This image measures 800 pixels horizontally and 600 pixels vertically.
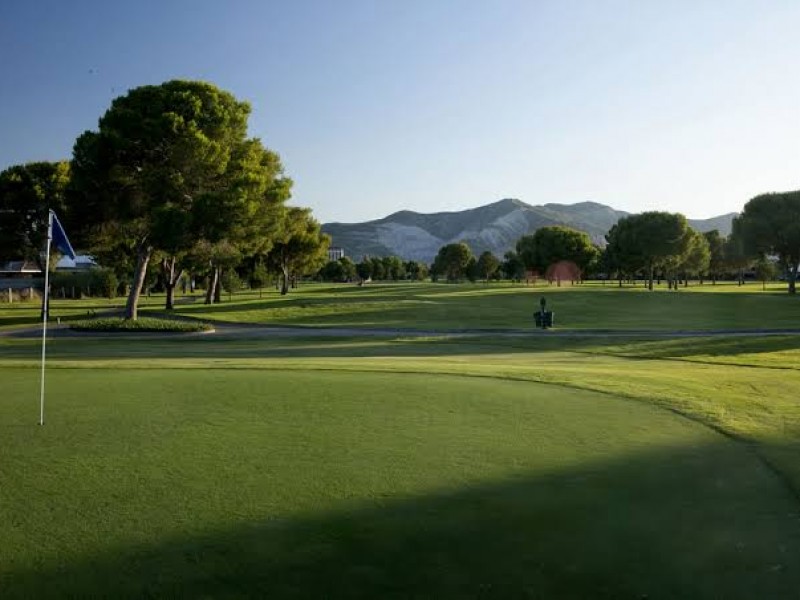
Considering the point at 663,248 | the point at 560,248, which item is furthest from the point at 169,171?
the point at 560,248

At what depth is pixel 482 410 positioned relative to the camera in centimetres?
1040

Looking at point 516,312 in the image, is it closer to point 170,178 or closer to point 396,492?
point 170,178

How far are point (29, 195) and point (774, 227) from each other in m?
77.4

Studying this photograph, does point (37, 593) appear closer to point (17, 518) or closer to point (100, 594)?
point (100, 594)

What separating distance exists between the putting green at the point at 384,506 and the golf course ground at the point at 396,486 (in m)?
0.02

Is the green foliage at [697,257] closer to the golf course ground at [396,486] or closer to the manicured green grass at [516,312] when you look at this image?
the manicured green grass at [516,312]

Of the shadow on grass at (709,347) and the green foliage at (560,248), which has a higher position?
the green foliage at (560,248)

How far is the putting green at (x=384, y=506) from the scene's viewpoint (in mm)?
4559

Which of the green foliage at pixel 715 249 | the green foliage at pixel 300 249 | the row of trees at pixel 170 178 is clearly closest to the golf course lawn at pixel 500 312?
the row of trees at pixel 170 178

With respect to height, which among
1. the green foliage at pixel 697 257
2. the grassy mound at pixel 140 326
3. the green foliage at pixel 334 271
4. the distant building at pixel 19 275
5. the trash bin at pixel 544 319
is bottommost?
the grassy mound at pixel 140 326

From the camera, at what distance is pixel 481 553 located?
16.3ft

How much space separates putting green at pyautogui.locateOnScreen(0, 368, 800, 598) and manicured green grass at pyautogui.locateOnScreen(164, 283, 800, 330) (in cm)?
3190

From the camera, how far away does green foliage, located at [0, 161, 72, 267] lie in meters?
50.6

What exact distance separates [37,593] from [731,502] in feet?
18.9
